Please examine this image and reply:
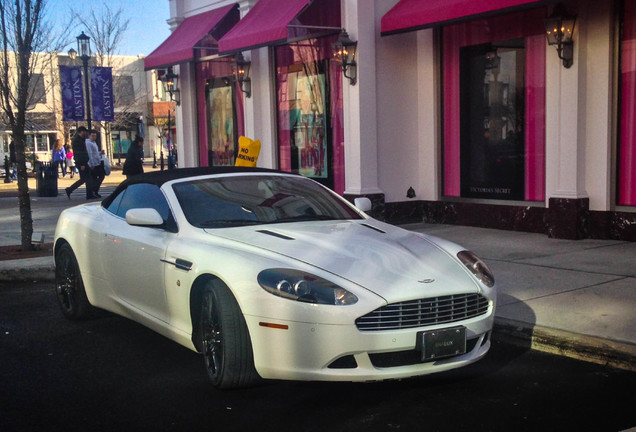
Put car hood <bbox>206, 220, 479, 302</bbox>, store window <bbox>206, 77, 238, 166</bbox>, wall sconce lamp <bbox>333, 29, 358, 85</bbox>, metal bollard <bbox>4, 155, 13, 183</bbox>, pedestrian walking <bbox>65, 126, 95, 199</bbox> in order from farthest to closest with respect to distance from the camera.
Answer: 1. metal bollard <bbox>4, 155, 13, 183</bbox>
2. pedestrian walking <bbox>65, 126, 95, 199</bbox>
3. store window <bbox>206, 77, 238, 166</bbox>
4. wall sconce lamp <bbox>333, 29, 358, 85</bbox>
5. car hood <bbox>206, 220, 479, 302</bbox>

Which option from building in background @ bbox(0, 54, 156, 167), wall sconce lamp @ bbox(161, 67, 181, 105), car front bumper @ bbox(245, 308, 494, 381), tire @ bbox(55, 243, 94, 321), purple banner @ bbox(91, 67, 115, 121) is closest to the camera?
car front bumper @ bbox(245, 308, 494, 381)

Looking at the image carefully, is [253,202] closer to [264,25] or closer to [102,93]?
[264,25]

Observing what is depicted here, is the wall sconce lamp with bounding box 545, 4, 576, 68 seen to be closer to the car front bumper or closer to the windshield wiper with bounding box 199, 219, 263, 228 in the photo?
the windshield wiper with bounding box 199, 219, 263, 228

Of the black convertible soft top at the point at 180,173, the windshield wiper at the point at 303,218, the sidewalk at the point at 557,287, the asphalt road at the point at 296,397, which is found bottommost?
the asphalt road at the point at 296,397

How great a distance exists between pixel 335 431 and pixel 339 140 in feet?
33.6

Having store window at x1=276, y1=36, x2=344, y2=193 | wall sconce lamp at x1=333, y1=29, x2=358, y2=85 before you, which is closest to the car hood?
wall sconce lamp at x1=333, y1=29, x2=358, y2=85

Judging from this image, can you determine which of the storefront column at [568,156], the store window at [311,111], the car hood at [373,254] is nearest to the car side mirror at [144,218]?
the car hood at [373,254]

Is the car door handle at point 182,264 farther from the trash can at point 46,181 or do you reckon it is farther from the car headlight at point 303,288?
the trash can at point 46,181

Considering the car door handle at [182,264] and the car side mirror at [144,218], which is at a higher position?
the car side mirror at [144,218]

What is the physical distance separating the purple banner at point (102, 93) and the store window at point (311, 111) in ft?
34.5

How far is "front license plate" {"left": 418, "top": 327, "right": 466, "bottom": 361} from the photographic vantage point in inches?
173

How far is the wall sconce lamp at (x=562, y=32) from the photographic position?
10.4 metres


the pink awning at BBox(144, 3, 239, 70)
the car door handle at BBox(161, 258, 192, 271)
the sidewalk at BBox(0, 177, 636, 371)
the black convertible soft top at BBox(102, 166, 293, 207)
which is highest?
the pink awning at BBox(144, 3, 239, 70)

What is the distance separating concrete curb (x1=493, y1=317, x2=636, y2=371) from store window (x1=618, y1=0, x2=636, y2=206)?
5.15 meters
